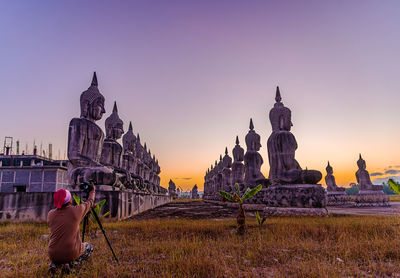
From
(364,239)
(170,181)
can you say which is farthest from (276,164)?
(170,181)

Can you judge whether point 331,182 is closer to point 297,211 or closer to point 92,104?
point 297,211

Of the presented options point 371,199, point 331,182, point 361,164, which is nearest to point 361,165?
point 361,164

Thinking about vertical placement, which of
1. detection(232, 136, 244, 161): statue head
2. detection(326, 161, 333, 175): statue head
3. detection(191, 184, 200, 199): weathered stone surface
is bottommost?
detection(191, 184, 200, 199): weathered stone surface

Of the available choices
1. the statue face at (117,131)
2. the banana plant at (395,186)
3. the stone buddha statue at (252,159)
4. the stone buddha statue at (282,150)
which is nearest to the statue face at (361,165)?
the stone buddha statue at (252,159)

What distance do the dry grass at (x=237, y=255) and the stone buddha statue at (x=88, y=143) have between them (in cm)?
298

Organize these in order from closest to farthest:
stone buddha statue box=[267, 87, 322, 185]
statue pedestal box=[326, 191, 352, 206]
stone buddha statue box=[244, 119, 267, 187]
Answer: stone buddha statue box=[267, 87, 322, 185]
stone buddha statue box=[244, 119, 267, 187]
statue pedestal box=[326, 191, 352, 206]

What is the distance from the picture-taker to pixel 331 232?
Answer: 195 inches

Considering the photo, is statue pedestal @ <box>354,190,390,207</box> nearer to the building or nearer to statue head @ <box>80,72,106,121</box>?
statue head @ <box>80,72,106,121</box>

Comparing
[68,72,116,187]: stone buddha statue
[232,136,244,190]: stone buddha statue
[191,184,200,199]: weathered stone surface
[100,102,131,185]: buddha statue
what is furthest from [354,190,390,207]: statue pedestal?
[191,184,200,199]: weathered stone surface

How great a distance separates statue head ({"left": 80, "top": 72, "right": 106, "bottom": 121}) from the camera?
31.2 feet

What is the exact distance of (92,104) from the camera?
955 cm

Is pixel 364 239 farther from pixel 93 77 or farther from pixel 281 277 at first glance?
pixel 93 77

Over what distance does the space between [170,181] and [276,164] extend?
56147mm

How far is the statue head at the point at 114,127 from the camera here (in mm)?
13969
